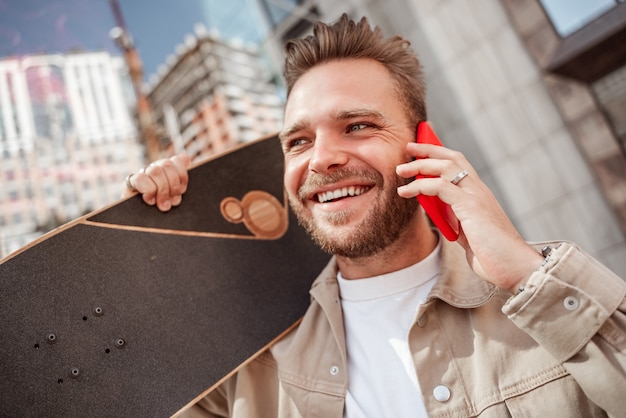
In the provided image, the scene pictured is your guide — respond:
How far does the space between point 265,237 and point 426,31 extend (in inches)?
294

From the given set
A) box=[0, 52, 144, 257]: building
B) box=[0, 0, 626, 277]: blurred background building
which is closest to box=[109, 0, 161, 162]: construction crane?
box=[0, 52, 144, 257]: building

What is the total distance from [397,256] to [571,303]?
761mm

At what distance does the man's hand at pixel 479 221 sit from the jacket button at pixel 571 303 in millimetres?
126

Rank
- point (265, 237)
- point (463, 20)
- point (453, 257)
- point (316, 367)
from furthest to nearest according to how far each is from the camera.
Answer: point (463, 20), point (265, 237), point (453, 257), point (316, 367)

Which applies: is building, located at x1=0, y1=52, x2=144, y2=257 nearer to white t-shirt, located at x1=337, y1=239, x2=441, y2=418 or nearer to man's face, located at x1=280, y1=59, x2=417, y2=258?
man's face, located at x1=280, y1=59, x2=417, y2=258

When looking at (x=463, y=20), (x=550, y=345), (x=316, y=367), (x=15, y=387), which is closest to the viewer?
(x=550, y=345)

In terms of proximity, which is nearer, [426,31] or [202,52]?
[426,31]

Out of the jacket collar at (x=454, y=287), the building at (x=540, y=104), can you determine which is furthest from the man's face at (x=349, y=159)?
the building at (x=540, y=104)

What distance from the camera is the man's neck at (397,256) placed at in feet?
6.13

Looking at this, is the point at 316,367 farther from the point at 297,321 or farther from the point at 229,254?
the point at 229,254

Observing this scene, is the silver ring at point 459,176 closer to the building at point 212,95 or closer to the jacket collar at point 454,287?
the jacket collar at point 454,287

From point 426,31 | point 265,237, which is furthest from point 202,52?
point 265,237

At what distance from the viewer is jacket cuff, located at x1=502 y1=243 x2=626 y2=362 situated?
1210 mm

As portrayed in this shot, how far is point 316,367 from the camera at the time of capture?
1.72 meters
